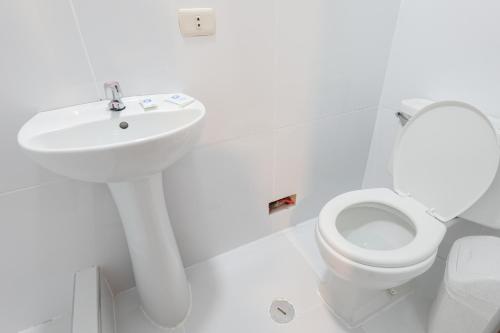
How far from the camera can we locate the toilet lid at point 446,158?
88 centimetres

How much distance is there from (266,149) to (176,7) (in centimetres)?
63

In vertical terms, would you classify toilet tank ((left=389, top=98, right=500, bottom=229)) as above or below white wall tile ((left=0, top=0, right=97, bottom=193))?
below

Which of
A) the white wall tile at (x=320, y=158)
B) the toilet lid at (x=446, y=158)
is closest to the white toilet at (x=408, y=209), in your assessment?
the toilet lid at (x=446, y=158)

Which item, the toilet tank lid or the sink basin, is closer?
the sink basin

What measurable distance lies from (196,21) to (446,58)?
93 cm

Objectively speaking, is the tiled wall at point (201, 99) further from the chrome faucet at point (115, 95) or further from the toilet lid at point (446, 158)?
the toilet lid at point (446, 158)

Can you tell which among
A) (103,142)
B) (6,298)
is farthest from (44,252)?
(103,142)

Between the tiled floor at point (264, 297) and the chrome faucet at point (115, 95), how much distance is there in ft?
2.73

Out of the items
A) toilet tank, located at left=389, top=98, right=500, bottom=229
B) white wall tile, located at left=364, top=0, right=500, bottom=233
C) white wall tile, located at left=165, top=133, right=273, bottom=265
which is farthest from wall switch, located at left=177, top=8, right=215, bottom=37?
toilet tank, located at left=389, top=98, right=500, bottom=229

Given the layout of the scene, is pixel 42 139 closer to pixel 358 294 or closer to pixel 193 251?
pixel 193 251

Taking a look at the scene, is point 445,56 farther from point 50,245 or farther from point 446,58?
point 50,245

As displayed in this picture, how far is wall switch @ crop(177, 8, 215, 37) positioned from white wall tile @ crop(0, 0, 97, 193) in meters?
0.30

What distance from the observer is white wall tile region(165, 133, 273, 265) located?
1.11 meters

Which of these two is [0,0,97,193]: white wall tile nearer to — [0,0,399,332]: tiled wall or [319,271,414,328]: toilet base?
[0,0,399,332]: tiled wall
